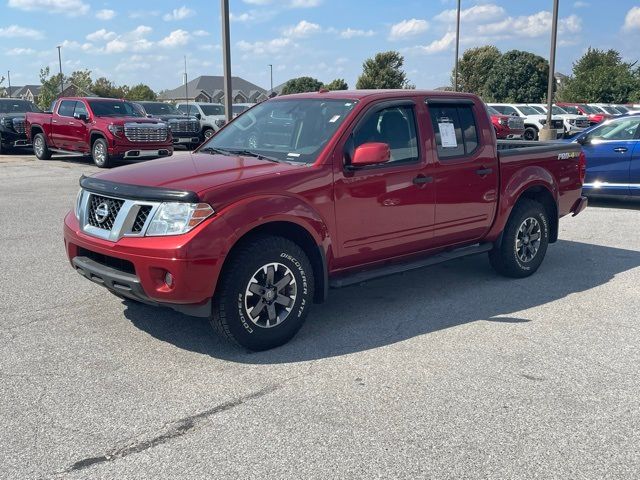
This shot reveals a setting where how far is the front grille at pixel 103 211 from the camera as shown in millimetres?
4500

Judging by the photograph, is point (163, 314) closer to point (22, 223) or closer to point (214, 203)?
point (214, 203)

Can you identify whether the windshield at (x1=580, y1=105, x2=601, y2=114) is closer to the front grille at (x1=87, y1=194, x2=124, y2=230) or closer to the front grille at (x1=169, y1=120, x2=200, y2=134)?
the front grille at (x1=169, y1=120, x2=200, y2=134)

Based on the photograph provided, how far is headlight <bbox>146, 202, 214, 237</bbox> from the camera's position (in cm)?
417

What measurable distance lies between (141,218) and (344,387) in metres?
1.71

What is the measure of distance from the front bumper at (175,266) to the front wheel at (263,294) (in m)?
0.15

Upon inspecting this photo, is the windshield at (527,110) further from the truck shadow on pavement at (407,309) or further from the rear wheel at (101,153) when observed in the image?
the truck shadow on pavement at (407,309)

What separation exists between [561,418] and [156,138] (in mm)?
15391

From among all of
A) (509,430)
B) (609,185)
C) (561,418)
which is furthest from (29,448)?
(609,185)

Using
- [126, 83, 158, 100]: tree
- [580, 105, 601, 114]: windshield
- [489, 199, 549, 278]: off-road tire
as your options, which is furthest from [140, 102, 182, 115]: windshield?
[126, 83, 158, 100]: tree

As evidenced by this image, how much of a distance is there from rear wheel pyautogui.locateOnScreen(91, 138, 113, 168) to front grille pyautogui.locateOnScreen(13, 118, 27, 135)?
5135mm

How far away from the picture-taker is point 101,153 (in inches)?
677

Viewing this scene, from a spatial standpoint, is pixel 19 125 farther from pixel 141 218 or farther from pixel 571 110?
pixel 571 110

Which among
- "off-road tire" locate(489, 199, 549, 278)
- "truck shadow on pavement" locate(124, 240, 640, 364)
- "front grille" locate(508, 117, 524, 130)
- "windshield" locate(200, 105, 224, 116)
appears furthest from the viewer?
"front grille" locate(508, 117, 524, 130)

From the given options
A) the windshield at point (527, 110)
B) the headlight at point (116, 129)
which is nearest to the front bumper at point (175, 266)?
the headlight at point (116, 129)
